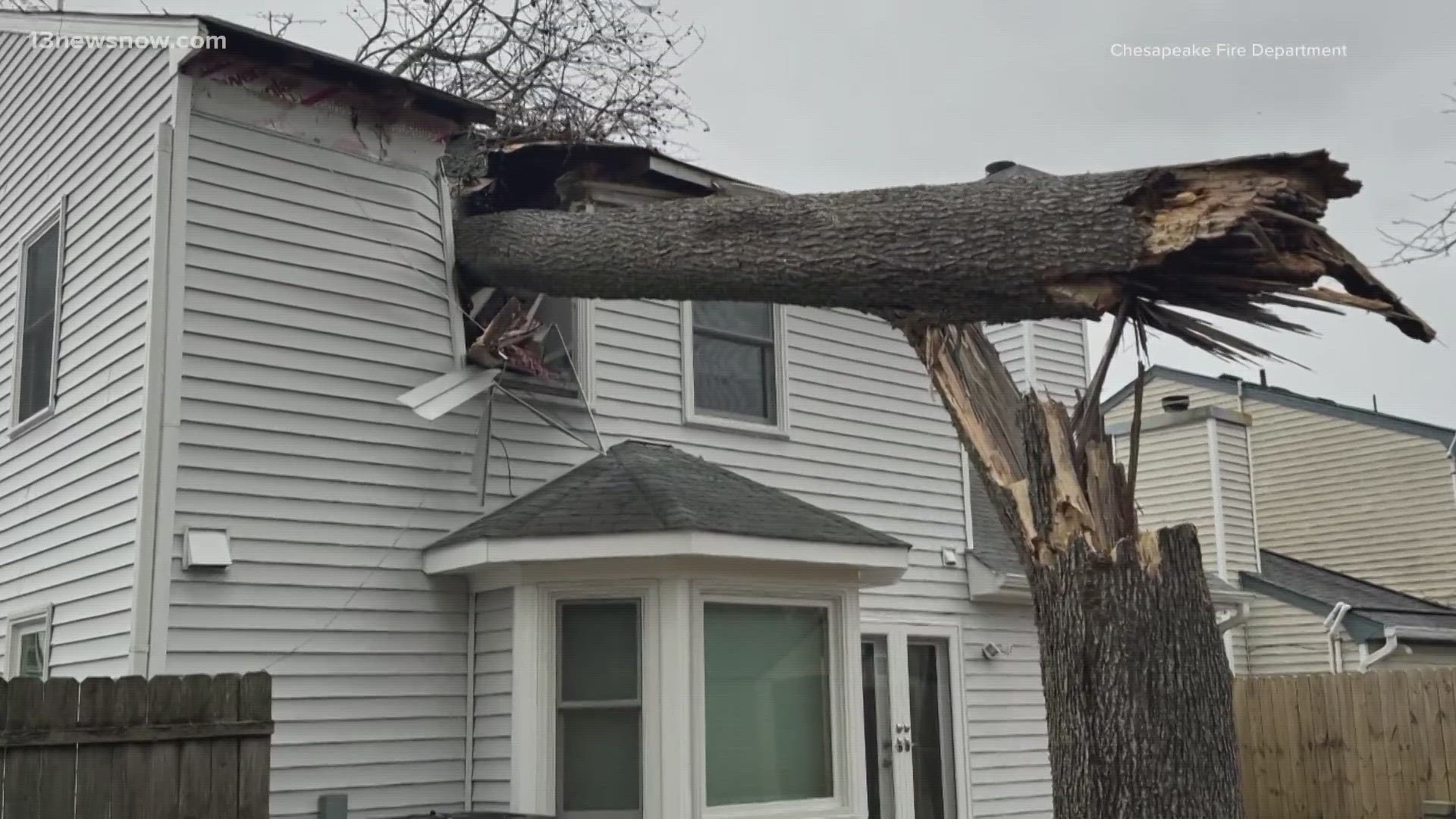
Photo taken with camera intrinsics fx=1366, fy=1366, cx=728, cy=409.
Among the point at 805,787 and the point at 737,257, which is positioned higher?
the point at 737,257

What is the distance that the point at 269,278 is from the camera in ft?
24.3

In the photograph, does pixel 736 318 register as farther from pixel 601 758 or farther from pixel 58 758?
pixel 58 758

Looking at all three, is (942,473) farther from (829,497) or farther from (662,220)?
(662,220)

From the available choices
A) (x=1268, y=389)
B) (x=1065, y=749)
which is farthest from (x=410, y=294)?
(x=1268, y=389)

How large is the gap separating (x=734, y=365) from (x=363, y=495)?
3.17 metres

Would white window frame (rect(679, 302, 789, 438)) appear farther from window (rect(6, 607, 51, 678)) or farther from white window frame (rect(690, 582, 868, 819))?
window (rect(6, 607, 51, 678))

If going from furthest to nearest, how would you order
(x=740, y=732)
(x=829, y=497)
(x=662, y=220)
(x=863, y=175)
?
(x=863, y=175)
(x=829, y=497)
(x=740, y=732)
(x=662, y=220)

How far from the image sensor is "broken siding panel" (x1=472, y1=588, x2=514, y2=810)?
294 inches

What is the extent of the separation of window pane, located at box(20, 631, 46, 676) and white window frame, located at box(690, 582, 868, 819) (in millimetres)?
3887

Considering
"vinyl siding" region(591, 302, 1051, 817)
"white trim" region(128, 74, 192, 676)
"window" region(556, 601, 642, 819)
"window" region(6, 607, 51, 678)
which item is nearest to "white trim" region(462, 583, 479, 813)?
"window" region(556, 601, 642, 819)

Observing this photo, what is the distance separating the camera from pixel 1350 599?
16266 millimetres

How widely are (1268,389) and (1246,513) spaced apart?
651 cm

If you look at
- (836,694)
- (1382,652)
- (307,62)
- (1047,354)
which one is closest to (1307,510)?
(1382,652)

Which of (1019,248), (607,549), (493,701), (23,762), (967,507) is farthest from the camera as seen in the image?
(967,507)
